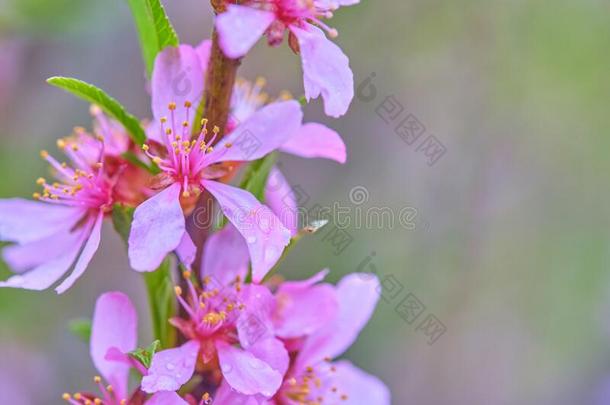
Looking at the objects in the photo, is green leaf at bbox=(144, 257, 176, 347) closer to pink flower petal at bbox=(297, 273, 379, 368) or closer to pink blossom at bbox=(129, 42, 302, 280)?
pink blossom at bbox=(129, 42, 302, 280)

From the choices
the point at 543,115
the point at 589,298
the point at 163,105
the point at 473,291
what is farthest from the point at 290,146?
the point at 589,298

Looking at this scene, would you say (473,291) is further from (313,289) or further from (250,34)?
(250,34)

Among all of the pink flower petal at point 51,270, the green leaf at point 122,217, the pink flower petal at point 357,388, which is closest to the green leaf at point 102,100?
the green leaf at point 122,217

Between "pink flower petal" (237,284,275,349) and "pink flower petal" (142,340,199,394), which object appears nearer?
"pink flower petal" (142,340,199,394)

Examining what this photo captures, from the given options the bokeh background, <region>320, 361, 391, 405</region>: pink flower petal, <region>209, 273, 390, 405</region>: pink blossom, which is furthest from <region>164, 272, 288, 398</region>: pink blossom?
the bokeh background

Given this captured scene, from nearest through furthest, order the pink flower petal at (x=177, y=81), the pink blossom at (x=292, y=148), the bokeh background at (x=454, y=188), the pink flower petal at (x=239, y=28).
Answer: the pink flower petal at (x=239, y=28)
the pink flower petal at (x=177, y=81)
the pink blossom at (x=292, y=148)
the bokeh background at (x=454, y=188)

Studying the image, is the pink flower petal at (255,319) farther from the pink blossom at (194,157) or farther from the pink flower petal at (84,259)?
the pink flower petal at (84,259)
